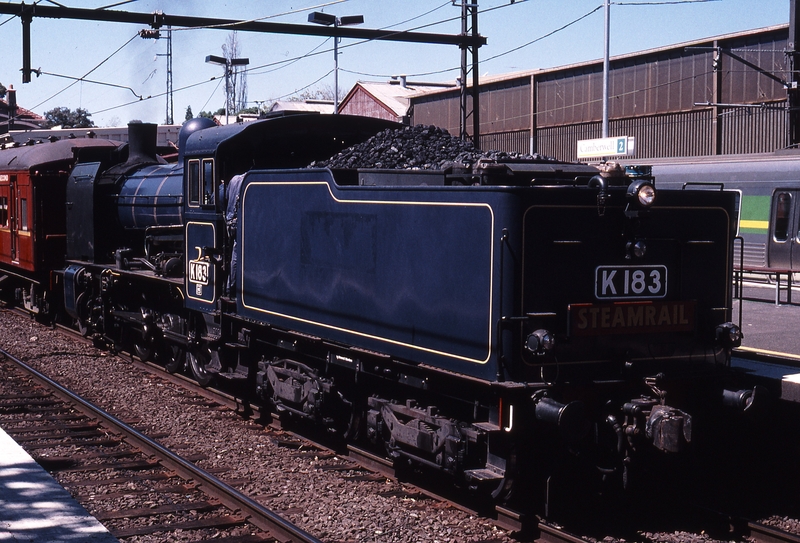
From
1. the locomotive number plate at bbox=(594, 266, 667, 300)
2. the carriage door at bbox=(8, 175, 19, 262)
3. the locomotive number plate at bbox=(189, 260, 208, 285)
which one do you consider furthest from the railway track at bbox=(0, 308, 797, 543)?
the carriage door at bbox=(8, 175, 19, 262)

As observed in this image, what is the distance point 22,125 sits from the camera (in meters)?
50.4

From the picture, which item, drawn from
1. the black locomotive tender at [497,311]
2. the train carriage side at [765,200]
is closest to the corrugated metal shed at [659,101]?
the train carriage side at [765,200]

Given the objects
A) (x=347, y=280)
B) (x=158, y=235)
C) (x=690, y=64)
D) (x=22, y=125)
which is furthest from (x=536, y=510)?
(x=22, y=125)

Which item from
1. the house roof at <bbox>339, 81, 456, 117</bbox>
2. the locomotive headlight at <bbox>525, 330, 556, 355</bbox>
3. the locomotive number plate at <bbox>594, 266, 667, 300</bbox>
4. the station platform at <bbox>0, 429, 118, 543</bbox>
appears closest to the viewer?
the locomotive headlight at <bbox>525, 330, 556, 355</bbox>

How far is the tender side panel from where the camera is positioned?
6062 mm

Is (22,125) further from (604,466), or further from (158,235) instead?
(604,466)

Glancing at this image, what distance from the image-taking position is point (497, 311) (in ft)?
19.0

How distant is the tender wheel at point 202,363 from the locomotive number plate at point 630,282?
209 inches

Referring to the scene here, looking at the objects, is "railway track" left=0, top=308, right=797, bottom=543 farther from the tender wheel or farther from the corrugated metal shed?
the corrugated metal shed

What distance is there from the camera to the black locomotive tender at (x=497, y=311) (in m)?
5.82

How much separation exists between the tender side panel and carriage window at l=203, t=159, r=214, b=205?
0.78m

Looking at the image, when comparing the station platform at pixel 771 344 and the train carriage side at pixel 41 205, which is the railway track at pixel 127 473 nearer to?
the station platform at pixel 771 344

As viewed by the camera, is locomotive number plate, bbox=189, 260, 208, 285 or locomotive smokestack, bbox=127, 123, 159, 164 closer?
locomotive number plate, bbox=189, 260, 208, 285

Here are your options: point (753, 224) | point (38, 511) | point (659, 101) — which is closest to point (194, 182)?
point (38, 511)
